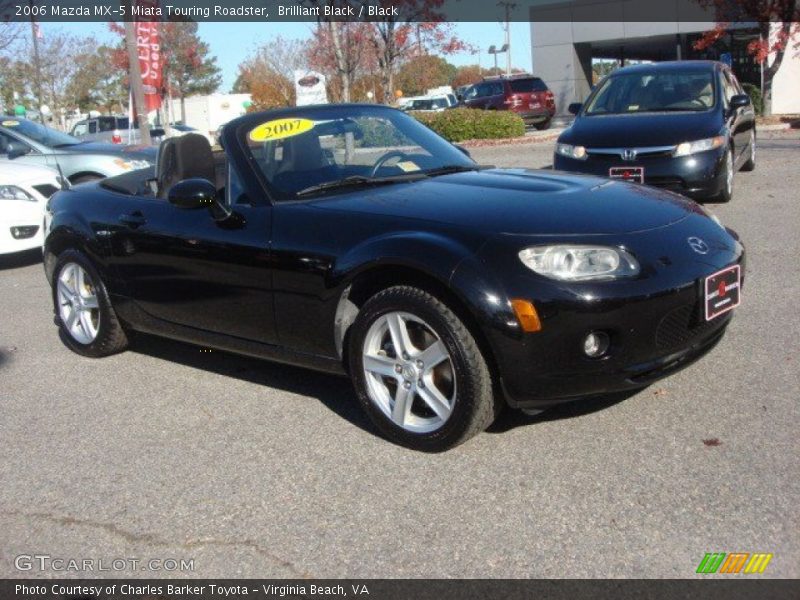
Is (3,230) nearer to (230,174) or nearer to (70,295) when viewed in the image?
(70,295)

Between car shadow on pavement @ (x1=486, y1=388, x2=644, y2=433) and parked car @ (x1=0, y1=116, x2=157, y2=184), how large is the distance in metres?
8.39

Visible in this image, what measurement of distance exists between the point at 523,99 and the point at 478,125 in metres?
6.80

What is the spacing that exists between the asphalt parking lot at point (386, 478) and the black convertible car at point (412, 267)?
29 cm

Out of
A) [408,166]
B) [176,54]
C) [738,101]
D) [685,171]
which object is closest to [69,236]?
[408,166]

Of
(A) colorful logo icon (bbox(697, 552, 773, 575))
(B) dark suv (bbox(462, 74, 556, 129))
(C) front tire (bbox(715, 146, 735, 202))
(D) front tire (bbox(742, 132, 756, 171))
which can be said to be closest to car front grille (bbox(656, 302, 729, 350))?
(A) colorful logo icon (bbox(697, 552, 773, 575))

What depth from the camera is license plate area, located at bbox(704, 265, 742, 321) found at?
383 cm

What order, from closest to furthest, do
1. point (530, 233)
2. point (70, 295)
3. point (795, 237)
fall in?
point (530, 233)
point (70, 295)
point (795, 237)

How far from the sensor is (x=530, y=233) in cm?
369

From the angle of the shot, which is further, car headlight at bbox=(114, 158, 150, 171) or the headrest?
car headlight at bbox=(114, 158, 150, 171)

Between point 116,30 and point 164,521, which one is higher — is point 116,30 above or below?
above

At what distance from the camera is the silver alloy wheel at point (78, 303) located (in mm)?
5645

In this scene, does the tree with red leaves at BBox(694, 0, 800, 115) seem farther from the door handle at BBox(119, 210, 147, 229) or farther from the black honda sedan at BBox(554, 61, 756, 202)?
the door handle at BBox(119, 210, 147, 229)

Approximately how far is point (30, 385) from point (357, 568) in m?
3.12
